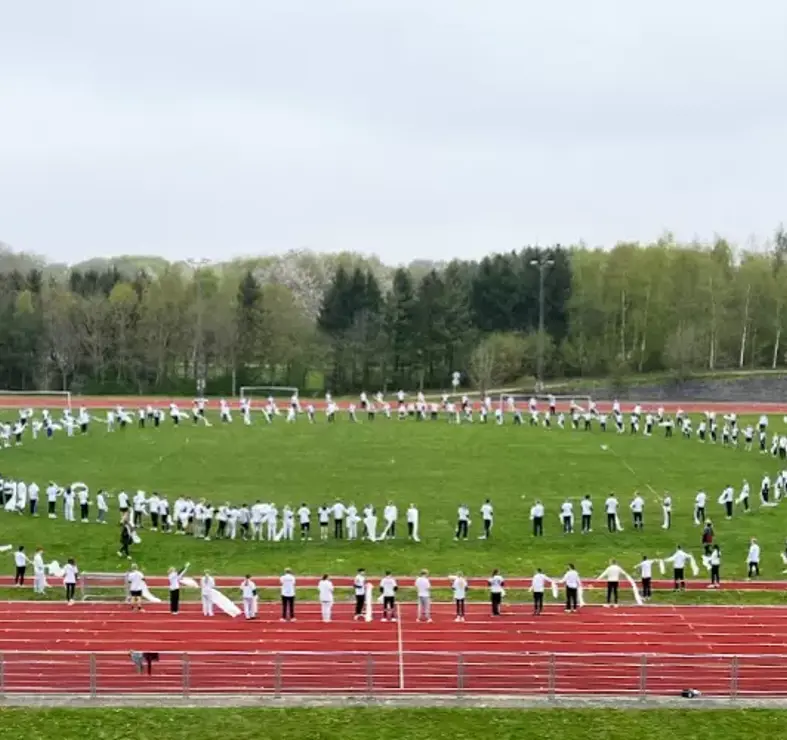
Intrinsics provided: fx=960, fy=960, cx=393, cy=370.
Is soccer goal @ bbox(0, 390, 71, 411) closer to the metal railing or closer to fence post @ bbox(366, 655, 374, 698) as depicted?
the metal railing

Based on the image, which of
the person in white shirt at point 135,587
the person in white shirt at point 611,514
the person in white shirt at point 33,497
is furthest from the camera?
the person in white shirt at point 33,497

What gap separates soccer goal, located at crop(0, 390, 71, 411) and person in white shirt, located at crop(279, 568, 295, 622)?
38.6m

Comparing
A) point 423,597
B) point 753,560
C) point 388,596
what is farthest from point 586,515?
point 388,596

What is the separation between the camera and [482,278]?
8506cm

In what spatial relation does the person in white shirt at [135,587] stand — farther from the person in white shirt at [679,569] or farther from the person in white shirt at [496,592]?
the person in white shirt at [679,569]

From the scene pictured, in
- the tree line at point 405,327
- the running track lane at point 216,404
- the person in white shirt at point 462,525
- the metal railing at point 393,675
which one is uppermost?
the tree line at point 405,327

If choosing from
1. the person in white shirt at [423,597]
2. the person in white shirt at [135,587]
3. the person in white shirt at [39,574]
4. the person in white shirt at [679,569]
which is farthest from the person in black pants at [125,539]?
the person in white shirt at [679,569]

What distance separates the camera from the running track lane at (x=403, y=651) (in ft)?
51.4

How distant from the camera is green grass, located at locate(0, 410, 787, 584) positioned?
24.9 meters

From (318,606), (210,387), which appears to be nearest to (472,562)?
(318,606)

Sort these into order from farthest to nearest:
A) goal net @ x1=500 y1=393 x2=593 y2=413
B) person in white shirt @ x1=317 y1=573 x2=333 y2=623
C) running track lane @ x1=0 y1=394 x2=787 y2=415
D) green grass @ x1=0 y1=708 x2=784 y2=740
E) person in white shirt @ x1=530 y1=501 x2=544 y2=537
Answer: running track lane @ x1=0 y1=394 x2=787 y2=415, goal net @ x1=500 y1=393 x2=593 y2=413, person in white shirt @ x1=530 y1=501 x2=544 y2=537, person in white shirt @ x1=317 y1=573 x2=333 y2=623, green grass @ x1=0 y1=708 x2=784 y2=740

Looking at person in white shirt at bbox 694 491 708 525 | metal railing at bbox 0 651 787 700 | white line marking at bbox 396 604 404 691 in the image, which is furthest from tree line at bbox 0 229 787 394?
metal railing at bbox 0 651 787 700

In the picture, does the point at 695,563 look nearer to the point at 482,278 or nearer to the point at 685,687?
the point at 685,687

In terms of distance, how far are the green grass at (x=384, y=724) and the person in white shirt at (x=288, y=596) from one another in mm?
4561
